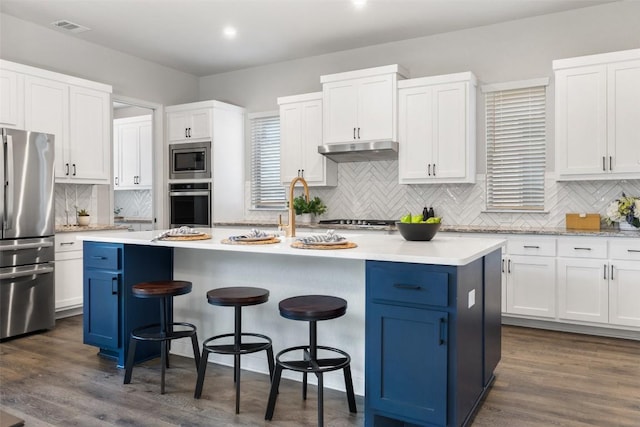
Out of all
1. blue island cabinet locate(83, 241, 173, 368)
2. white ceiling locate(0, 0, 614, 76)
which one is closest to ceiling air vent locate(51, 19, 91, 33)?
white ceiling locate(0, 0, 614, 76)

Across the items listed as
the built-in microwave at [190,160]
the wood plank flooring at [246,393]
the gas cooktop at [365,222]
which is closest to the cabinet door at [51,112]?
the built-in microwave at [190,160]

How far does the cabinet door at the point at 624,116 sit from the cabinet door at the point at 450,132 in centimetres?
122

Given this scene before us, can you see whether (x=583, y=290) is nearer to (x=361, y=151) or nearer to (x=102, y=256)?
(x=361, y=151)

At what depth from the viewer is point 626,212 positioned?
4.04 meters

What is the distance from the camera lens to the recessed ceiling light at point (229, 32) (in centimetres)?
499

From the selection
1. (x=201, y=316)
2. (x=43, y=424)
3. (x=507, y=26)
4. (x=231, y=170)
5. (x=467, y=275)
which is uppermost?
(x=507, y=26)

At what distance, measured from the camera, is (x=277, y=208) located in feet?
20.7

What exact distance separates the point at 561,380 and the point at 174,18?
4.53 m

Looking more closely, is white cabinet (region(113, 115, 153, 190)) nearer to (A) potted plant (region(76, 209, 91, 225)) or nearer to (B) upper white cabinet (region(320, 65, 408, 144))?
(A) potted plant (region(76, 209, 91, 225))

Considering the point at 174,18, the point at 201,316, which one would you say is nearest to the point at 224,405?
the point at 201,316

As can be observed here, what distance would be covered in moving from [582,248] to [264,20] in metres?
3.61

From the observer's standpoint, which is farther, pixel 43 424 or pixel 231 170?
pixel 231 170

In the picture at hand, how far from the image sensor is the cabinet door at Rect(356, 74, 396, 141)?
500 centimetres

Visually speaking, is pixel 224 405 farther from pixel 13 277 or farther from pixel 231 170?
pixel 231 170
